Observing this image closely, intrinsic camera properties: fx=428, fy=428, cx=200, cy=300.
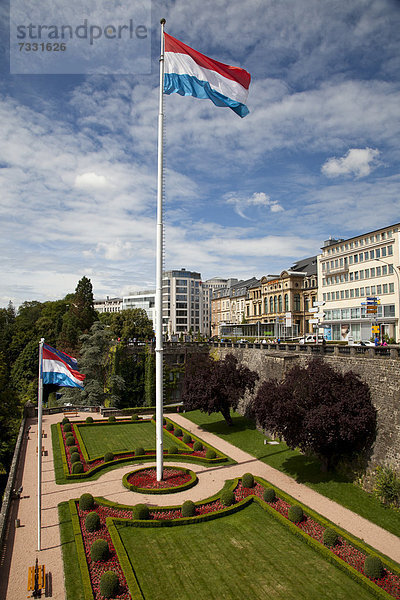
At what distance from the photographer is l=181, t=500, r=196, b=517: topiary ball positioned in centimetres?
2083

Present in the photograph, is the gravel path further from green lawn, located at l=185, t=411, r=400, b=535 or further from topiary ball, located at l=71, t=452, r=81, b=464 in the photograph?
topiary ball, located at l=71, t=452, r=81, b=464

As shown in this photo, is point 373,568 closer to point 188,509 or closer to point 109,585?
point 188,509

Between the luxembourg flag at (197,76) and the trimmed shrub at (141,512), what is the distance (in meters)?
20.3

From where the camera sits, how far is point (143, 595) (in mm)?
14906

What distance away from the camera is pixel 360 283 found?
58.7 m

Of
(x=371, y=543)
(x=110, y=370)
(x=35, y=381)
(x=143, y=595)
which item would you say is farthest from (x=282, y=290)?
(x=143, y=595)

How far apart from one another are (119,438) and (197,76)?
2883cm

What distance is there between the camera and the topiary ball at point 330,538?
18.2m

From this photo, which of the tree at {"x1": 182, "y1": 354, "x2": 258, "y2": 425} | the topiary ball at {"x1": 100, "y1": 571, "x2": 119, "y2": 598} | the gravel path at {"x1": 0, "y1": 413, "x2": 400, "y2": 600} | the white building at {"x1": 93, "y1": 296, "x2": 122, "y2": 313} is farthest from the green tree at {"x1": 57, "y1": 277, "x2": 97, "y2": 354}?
the white building at {"x1": 93, "y1": 296, "x2": 122, "y2": 313}

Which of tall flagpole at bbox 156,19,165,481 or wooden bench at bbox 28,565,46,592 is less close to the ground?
tall flagpole at bbox 156,19,165,481

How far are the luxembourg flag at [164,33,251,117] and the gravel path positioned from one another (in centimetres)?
2117

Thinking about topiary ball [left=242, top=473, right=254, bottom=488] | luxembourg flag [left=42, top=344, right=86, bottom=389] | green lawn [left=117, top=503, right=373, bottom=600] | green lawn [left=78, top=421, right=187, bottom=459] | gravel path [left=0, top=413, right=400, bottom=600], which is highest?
luxembourg flag [left=42, top=344, right=86, bottom=389]

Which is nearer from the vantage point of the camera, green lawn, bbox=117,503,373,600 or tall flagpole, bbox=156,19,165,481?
green lawn, bbox=117,503,373,600

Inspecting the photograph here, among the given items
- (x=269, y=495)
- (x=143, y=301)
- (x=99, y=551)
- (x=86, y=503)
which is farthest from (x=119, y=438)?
(x=143, y=301)
